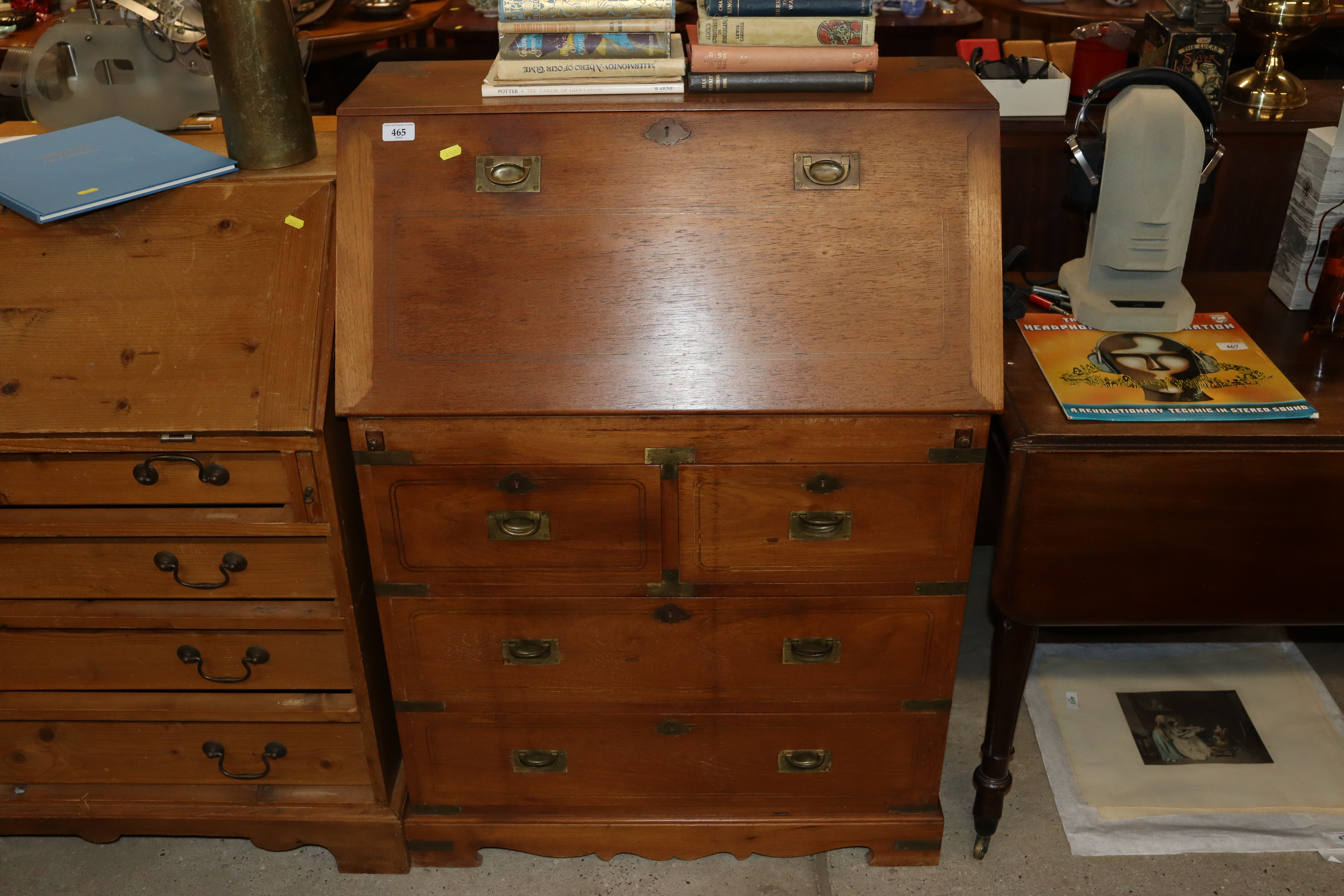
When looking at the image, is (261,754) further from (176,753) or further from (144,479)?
(144,479)

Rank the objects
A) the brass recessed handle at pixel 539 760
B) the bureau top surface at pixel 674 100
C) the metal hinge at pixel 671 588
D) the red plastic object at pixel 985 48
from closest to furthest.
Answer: the bureau top surface at pixel 674 100 → the metal hinge at pixel 671 588 → the brass recessed handle at pixel 539 760 → the red plastic object at pixel 985 48

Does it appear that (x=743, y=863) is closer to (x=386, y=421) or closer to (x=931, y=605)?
(x=931, y=605)

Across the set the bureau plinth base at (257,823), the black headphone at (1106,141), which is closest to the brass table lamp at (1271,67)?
the black headphone at (1106,141)

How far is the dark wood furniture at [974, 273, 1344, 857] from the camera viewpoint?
1.57 metres

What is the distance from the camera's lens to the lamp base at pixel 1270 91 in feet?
7.11

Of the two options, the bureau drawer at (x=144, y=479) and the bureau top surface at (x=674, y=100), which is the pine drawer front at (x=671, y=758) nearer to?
the bureau drawer at (x=144, y=479)

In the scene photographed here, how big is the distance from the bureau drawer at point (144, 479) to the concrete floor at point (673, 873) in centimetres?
75

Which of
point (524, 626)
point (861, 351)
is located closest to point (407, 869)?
point (524, 626)

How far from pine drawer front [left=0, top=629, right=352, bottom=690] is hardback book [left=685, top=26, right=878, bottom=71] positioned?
106 centimetres

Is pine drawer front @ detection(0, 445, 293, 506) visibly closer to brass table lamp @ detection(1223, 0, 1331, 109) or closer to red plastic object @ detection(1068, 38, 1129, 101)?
red plastic object @ detection(1068, 38, 1129, 101)

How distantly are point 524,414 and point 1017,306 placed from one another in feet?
2.93

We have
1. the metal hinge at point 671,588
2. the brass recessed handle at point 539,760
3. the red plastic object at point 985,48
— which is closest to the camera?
the metal hinge at point 671,588

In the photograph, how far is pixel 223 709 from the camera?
184 cm

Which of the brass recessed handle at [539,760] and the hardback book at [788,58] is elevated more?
the hardback book at [788,58]
